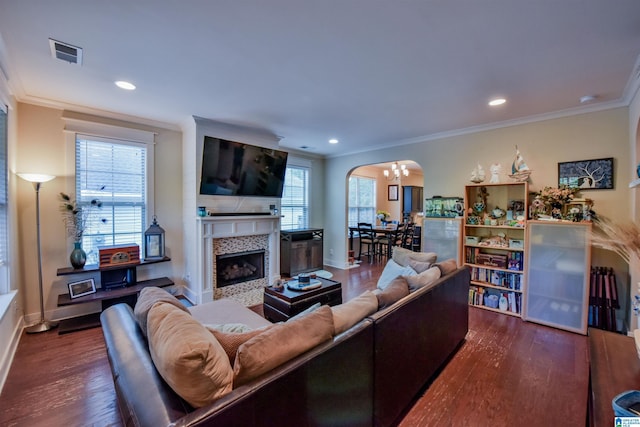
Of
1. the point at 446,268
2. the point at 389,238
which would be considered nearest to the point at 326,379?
the point at 446,268

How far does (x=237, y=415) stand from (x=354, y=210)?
689 cm

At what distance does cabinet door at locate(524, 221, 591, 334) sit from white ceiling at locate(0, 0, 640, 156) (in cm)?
149

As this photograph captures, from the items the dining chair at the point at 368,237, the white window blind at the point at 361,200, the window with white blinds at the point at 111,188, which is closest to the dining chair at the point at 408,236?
the dining chair at the point at 368,237

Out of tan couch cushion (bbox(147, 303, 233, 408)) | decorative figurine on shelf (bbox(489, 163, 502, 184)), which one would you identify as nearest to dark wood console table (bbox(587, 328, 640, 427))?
tan couch cushion (bbox(147, 303, 233, 408))

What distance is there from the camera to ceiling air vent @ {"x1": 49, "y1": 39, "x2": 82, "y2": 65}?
2008 millimetres

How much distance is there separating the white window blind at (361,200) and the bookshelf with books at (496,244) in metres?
3.74

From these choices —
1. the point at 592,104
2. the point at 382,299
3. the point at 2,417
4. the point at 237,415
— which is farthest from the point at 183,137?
the point at 592,104

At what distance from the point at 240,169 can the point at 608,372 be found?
13.6ft

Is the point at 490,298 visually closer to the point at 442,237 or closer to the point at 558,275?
the point at 558,275

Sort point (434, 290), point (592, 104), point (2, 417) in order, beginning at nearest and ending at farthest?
point (2, 417), point (434, 290), point (592, 104)

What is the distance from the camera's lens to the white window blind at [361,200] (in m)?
7.61

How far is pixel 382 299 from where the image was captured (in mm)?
1880

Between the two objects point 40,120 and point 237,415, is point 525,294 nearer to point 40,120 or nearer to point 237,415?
point 237,415

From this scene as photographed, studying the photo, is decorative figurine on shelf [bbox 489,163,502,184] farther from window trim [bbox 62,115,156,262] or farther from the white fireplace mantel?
window trim [bbox 62,115,156,262]
